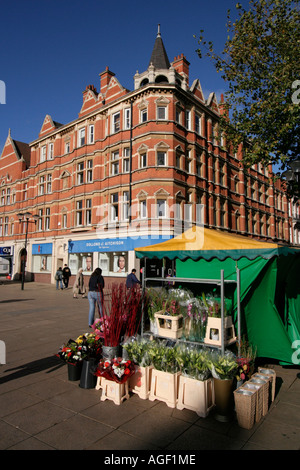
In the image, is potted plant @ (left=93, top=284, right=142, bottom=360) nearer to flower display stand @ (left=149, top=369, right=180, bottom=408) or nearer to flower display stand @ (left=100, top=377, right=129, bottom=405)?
flower display stand @ (left=100, top=377, right=129, bottom=405)

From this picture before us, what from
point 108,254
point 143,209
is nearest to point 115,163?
point 143,209

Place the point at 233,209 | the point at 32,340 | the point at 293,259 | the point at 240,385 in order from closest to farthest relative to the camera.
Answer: the point at 240,385 < the point at 293,259 < the point at 32,340 < the point at 233,209

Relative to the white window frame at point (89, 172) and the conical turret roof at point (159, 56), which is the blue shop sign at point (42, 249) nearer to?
the white window frame at point (89, 172)

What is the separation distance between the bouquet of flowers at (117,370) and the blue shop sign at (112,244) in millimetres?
15987

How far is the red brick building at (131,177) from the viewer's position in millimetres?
21844

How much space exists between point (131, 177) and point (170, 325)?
18587 mm

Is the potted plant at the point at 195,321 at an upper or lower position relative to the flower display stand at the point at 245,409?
upper

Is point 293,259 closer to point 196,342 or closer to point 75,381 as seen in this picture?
point 196,342

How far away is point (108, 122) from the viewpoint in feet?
83.8

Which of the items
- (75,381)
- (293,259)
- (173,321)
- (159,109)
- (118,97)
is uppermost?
(118,97)

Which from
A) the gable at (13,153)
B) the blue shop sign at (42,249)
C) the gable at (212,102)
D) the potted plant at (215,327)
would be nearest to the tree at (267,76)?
the potted plant at (215,327)

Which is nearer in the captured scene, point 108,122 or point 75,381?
point 75,381
